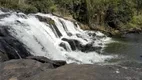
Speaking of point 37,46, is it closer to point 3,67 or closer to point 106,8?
point 3,67

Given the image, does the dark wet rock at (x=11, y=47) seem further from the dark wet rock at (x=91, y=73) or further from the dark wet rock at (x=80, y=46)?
the dark wet rock at (x=91, y=73)

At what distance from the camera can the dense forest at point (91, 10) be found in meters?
23.9

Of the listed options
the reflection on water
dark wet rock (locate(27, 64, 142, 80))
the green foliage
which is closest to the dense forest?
the green foliage

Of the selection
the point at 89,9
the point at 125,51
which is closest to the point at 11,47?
the point at 125,51

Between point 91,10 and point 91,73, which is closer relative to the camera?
point 91,73

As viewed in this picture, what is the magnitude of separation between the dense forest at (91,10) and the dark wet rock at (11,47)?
971cm

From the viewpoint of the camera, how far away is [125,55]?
55.2ft

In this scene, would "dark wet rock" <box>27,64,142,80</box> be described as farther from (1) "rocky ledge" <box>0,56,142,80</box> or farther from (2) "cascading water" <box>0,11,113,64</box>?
(2) "cascading water" <box>0,11,113,64</box>

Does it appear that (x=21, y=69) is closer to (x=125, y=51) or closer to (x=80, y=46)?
(x=80, y=46)

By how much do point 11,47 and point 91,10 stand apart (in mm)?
16802

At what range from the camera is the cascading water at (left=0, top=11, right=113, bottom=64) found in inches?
591

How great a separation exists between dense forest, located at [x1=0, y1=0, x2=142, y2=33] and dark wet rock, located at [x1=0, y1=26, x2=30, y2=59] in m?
9.71

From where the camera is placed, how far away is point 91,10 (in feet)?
91.6

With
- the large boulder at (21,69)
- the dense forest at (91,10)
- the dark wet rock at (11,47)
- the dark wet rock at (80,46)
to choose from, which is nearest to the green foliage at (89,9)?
the dense forest at (91,10)
